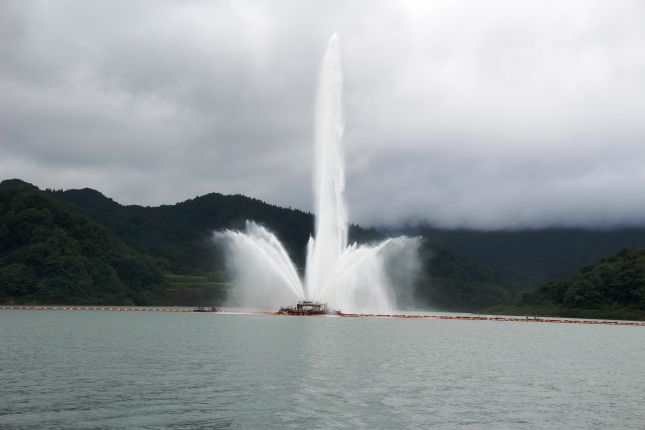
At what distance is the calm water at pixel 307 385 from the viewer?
40.3 m

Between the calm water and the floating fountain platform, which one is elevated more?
the floating fountain platform

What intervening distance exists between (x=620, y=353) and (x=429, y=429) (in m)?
65.5

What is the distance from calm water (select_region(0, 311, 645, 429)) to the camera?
132 feet

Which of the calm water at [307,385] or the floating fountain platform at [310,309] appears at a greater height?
the floating fountain platform at [310,309]

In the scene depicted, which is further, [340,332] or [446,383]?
[340,332]

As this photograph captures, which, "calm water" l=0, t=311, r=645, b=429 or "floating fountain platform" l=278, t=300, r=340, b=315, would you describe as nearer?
"calm water" l=0, t=311, r=645, b=429

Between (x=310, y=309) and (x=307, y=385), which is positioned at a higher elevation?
(x=310, y=309)

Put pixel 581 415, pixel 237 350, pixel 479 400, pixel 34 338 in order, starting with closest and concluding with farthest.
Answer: pixel 581 415
pixel 479 400
pixel 237 350
pixel 34 338

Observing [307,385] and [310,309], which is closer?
[307,385]

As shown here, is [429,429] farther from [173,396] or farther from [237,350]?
[237,350]

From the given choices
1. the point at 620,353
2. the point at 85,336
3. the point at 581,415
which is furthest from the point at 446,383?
the point at 85,336

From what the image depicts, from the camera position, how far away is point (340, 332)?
108688 mm

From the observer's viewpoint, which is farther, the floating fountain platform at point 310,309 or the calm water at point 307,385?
the floating fountain platform at point 310,309

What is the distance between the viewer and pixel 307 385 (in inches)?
2050
